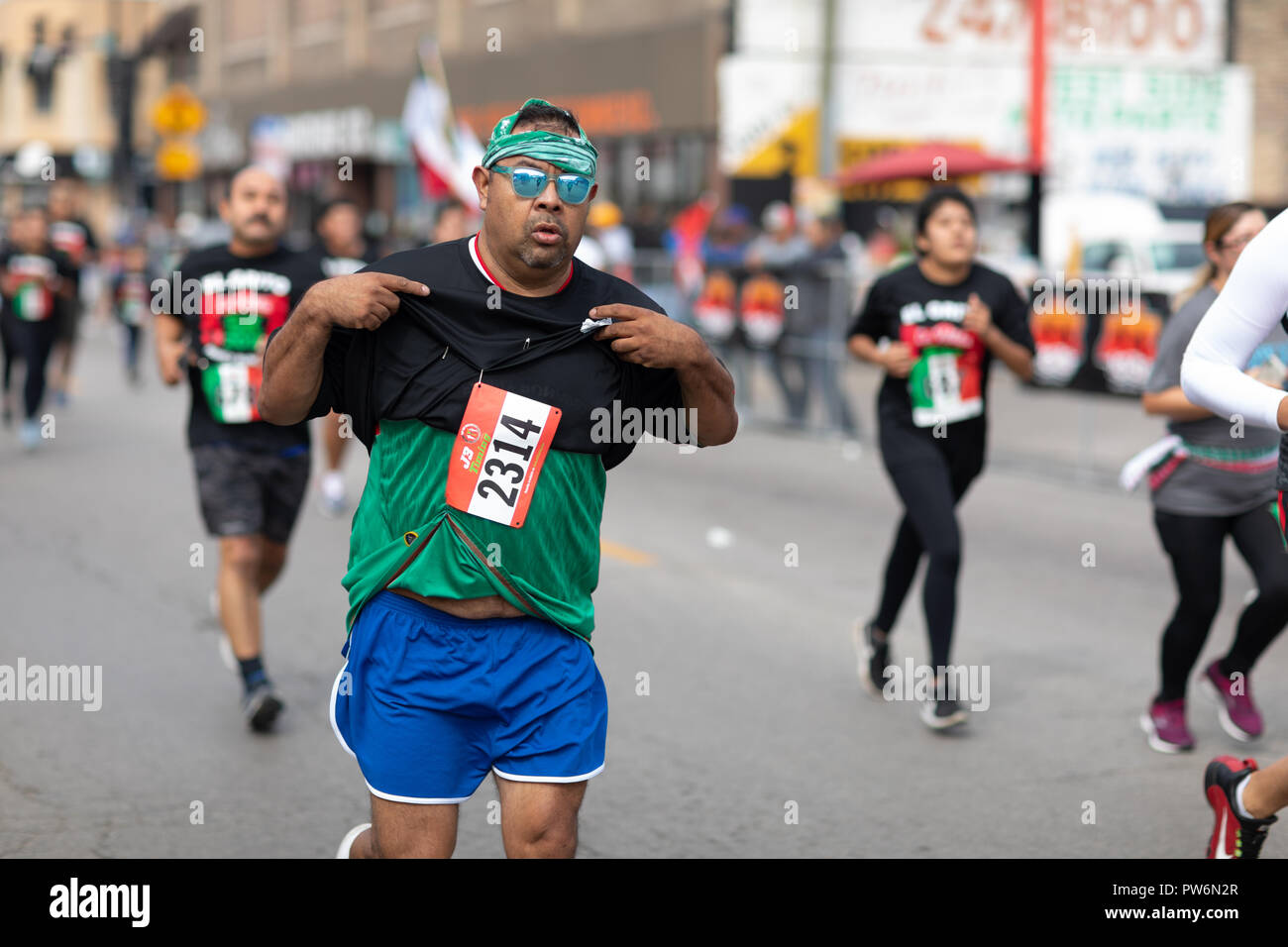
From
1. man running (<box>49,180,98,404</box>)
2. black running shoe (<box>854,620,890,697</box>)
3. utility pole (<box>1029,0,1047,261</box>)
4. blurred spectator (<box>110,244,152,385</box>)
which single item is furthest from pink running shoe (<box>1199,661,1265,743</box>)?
utility pole (<box>1029,0,1047,261</box>)

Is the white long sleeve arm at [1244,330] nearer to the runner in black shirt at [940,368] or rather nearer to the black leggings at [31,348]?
the runner in black shirt at [940,368]

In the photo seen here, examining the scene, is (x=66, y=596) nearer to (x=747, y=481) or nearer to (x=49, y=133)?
(x=747, y=481)

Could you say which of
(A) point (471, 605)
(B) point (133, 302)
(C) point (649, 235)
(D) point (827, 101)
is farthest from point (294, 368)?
(D) point (827, 101)

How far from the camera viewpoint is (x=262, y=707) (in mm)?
6117

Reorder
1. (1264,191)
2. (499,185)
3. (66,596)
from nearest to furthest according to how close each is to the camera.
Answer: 1. (499,185)
2. (66,596)
3. (1264,191)

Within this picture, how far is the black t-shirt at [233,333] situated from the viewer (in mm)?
6270

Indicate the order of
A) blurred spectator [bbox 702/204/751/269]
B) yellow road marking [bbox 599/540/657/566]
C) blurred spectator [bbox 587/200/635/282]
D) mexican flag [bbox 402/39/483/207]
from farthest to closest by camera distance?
mexican flag [bbox 402/39/483/207], blurred spectator [bbox 587/200/635/282], blurred spectator [bbox 702/204/751/269], yellow road marking [bbox 599/540/657/566]

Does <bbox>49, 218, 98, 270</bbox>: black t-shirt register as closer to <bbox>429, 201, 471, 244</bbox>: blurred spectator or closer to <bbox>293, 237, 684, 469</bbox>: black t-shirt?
<bbox>429, 201, 471, 244</bbox>: blurred spectator

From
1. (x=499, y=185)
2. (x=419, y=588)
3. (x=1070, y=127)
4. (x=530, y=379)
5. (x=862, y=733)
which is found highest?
(x=1070, y=127)

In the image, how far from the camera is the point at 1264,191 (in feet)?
90.9

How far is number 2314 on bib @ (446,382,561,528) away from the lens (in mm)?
3457

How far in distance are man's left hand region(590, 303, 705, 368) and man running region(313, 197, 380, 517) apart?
21.1 ft

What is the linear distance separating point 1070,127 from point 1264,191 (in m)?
4.07
